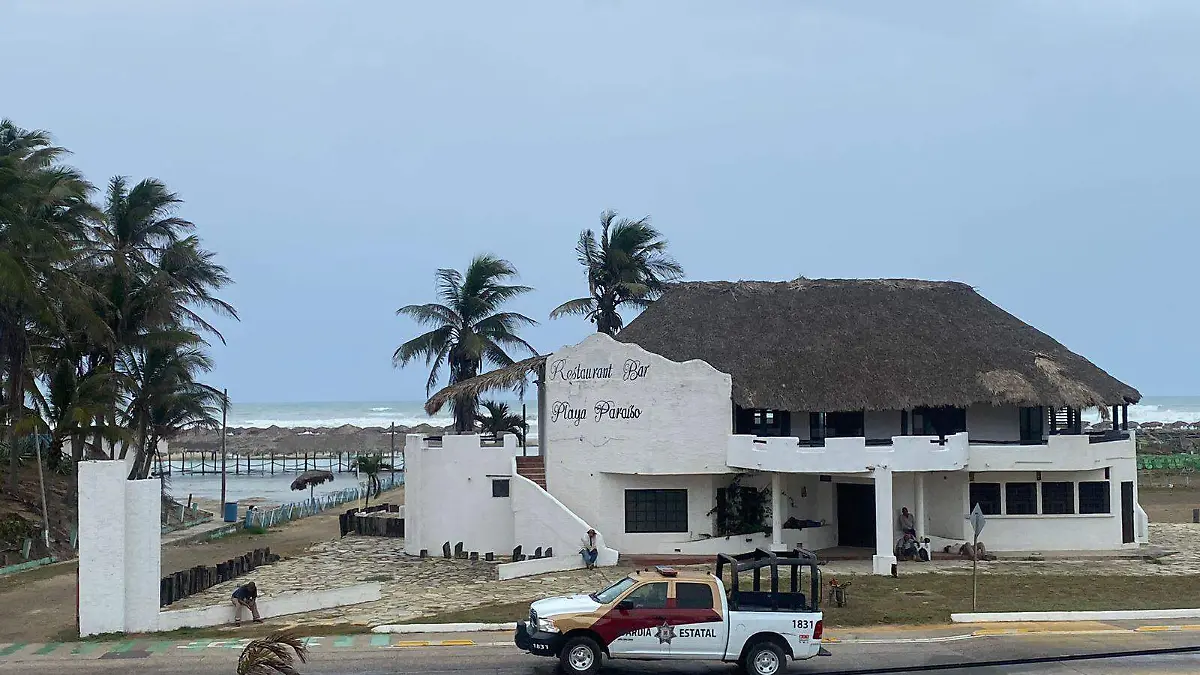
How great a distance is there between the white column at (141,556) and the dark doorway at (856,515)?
66.7 feet

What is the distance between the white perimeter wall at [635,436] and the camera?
31453 mm

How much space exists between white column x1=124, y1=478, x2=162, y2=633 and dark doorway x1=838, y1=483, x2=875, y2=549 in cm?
2032

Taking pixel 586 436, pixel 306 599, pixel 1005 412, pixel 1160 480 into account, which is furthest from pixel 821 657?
pixel 1160 480

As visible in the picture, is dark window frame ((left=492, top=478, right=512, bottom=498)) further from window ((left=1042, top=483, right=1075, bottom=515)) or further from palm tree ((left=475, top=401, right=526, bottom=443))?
window ((left=1042, top=483, right=1075, bottom=515))

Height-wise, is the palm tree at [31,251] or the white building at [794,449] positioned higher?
the palm tree at [31,251]

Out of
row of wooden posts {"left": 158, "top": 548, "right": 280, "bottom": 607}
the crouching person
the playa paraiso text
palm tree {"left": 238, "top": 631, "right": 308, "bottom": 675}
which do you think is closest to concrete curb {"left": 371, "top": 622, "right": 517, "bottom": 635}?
the crouching person

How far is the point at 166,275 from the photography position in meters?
42.9

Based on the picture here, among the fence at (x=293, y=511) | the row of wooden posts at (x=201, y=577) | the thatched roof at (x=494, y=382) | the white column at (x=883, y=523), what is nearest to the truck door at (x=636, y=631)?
the row of wooden posts at (x=201, y=577)

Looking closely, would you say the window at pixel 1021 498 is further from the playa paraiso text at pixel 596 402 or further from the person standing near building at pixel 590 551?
the person standing near building at pixel 590 551

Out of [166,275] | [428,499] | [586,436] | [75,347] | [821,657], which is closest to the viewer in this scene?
[821,657]

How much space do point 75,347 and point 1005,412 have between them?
1245 inches

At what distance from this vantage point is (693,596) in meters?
16.7

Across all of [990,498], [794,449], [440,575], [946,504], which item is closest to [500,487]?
[440,575]

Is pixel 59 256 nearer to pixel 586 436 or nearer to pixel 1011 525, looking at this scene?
pixel 586 436
